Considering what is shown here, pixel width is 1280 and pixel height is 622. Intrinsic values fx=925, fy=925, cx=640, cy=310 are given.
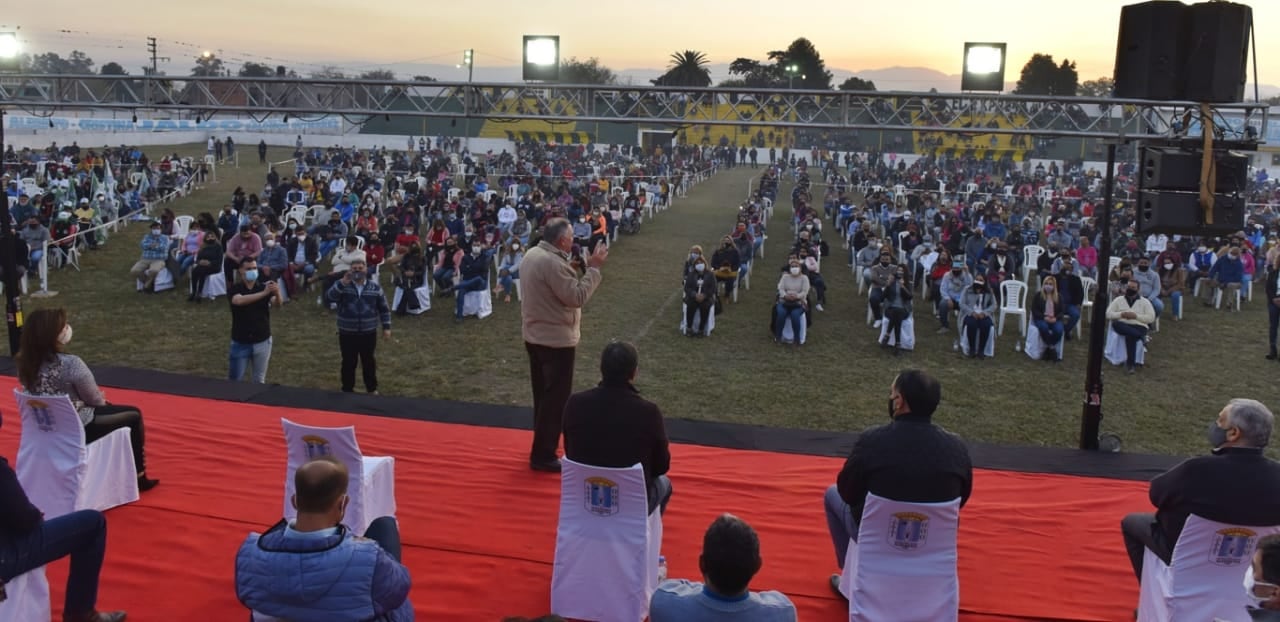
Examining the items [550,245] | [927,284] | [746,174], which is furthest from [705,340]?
[746,174]

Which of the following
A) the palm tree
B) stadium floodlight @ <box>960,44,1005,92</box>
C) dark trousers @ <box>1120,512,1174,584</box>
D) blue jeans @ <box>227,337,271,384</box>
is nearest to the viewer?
dark trousers @ <box>1120,512,1174,584</box>

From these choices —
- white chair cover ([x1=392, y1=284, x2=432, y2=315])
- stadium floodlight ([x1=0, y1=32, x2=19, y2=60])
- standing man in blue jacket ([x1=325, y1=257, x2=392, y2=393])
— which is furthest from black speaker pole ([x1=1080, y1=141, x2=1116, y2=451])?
stadium floodlight ([x1=0, y1=32, x2=19, y2=60])

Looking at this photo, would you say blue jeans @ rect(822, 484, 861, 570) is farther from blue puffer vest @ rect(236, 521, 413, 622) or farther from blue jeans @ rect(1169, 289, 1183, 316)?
blue jeans @ rect(1169, 289, 1183, 316)

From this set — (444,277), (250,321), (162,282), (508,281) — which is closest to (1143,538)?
(250,321)

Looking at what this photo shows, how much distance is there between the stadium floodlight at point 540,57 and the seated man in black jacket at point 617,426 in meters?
11.0

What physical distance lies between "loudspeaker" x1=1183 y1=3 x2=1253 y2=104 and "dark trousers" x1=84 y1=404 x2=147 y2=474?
7.06 metres

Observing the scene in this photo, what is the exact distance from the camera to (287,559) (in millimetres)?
2588

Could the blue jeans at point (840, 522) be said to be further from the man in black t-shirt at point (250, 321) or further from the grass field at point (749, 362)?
the man in black t-shirt at point (250, 321)

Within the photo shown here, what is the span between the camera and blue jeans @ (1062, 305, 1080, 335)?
1139cm

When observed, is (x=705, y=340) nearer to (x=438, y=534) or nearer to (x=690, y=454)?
(x=690, y=454)

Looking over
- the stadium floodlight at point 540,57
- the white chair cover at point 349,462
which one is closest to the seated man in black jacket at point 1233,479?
the white chair cover at point 349,462

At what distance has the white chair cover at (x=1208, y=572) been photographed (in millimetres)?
3445

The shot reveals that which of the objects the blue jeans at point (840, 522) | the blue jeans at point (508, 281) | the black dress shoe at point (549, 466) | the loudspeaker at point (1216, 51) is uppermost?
the loudspeaker at point (1216, 51)

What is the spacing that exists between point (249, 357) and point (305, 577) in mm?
5589
